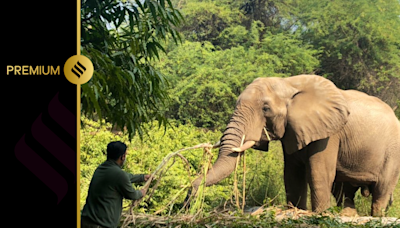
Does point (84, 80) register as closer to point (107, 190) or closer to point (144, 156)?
point (107, 190)

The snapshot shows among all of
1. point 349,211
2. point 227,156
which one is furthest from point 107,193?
point 349,211

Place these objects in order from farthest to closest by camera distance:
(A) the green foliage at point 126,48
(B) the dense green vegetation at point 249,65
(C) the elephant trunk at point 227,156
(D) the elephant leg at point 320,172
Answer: (B) the dense green vegetation at point 249,65, (D) the elephant leg at point 320,172, (C) the elephant trunk at point 227,156, (A) the green foliage at point 126,48

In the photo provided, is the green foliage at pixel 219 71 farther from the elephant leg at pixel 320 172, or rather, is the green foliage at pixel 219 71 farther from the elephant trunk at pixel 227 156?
the elephant trunk at pixel 227 156

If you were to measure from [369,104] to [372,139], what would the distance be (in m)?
0.62

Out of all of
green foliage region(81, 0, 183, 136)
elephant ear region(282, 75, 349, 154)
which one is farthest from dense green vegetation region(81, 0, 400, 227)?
green foliage region(81, 0, 183, 136)

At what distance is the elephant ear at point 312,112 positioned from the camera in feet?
28.4

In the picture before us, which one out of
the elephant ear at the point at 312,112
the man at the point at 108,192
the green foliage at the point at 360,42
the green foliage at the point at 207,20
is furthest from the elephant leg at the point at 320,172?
the green foliage at the point at 207,20

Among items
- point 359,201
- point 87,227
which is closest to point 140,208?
point 87,227

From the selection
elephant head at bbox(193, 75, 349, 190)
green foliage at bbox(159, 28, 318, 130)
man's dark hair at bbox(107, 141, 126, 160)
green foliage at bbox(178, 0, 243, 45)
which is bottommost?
man's dark hair at bbox(107, 141, 126, 160)

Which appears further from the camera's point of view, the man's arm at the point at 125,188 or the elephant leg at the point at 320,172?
the elephant leg at the point at 320,172

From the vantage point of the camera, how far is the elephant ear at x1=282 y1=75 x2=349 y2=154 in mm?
8656

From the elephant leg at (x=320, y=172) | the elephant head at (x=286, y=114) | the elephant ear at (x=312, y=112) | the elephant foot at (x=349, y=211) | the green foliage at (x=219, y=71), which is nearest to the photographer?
the elephant head at (x=286, y=114)

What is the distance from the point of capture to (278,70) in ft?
68.5

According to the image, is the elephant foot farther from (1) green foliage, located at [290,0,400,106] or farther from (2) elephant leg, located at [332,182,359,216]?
(1) green foliage, located at [290,0,400,106]
